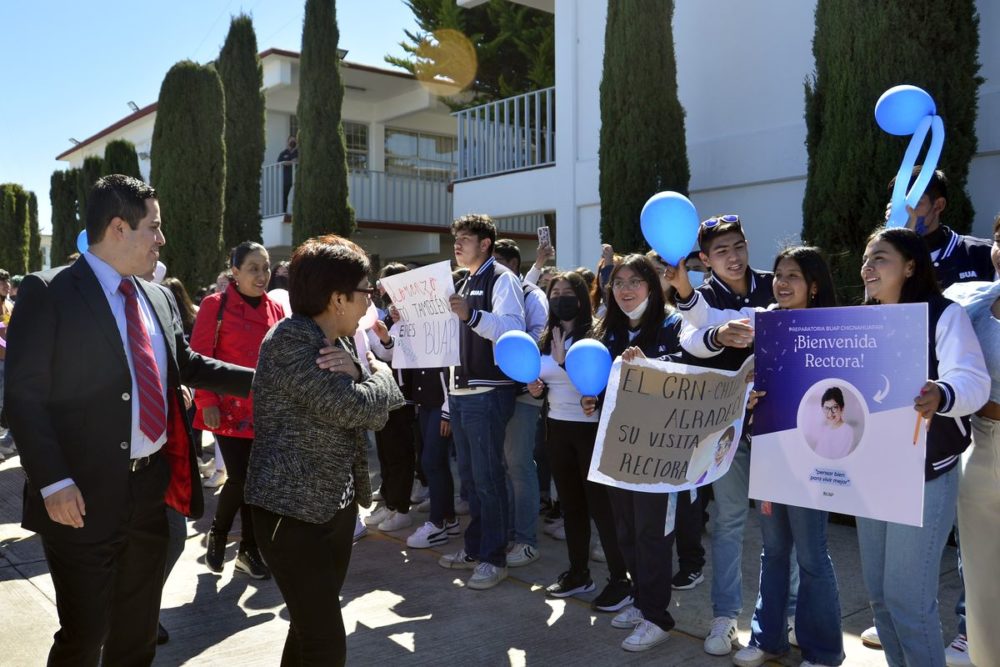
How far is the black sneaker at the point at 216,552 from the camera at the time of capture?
5.67m

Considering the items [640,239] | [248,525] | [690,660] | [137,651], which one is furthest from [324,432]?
[640,239]

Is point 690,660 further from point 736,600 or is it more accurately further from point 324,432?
point 324,432

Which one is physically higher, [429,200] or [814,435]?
[429,200]

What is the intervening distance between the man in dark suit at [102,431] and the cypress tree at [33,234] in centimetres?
3561

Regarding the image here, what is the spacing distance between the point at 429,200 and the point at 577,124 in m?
10.2

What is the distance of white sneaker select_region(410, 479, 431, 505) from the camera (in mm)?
7719

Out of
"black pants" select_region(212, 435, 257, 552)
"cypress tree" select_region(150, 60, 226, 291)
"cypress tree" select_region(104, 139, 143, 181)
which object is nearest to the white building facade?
"black pants" select_region(212, 435, 257, 552)

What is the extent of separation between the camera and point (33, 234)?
35.3m

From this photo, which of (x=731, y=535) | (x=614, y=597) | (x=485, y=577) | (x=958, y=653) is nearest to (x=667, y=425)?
(x=731, y=535)

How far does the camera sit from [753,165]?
373 inches

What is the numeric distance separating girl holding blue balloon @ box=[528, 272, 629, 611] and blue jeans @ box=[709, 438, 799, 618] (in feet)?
2.47

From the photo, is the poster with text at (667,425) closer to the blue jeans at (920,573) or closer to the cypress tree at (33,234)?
the blue jeans at (920,573)

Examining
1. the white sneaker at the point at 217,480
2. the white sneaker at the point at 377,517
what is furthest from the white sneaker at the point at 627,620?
the white sneaker at the point at 217,480

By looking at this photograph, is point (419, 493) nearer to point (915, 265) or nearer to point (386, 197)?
point (915, 265)
